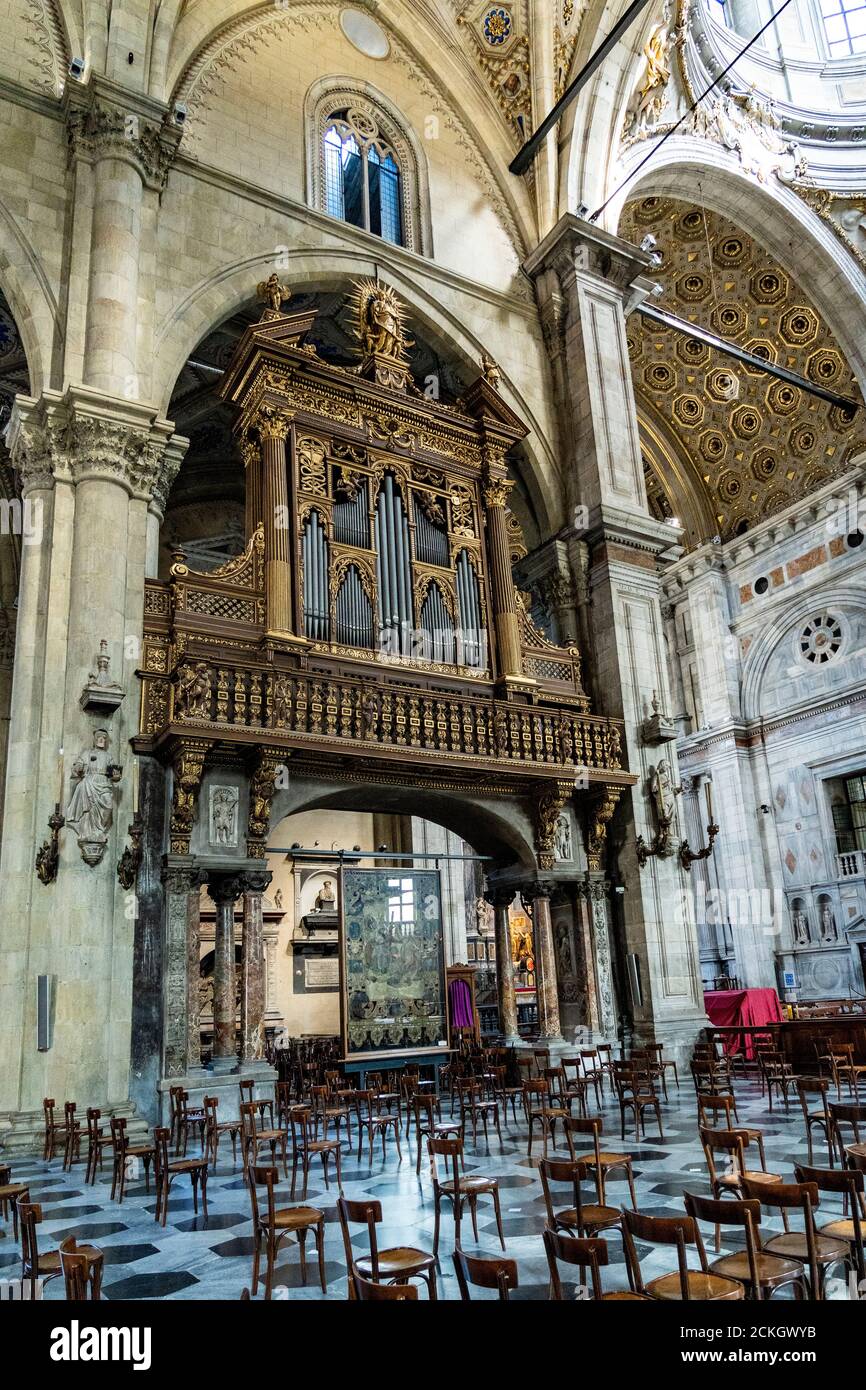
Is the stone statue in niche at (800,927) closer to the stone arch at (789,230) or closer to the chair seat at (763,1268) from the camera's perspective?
the stone arch at (789,230)

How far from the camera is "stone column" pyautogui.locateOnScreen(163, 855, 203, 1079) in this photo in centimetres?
1058

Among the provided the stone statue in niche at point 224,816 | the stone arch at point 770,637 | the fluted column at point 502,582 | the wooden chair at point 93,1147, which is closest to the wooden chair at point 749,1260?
the wooden chair at point 93,1147

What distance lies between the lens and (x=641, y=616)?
16.5 metres

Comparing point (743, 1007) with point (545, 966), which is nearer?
point (545, 966)

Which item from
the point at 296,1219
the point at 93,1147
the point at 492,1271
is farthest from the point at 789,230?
the point at 492,1271

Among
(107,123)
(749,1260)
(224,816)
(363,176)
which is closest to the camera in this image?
(749,1260)

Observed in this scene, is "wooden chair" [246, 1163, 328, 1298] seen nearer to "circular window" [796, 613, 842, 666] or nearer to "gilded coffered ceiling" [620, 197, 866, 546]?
"circular window" [796, 613, 842, 666]

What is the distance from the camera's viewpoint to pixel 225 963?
11461 millimetres

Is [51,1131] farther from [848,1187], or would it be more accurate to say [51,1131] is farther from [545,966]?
[848,1187]

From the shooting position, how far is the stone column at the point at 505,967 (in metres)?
14.3

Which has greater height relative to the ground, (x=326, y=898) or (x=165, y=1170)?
(x=326, y=898)

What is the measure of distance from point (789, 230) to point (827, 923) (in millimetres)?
16754

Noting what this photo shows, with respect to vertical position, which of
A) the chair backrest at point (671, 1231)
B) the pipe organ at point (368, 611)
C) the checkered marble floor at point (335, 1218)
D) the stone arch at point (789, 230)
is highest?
the stone arch at point (789, 230)
